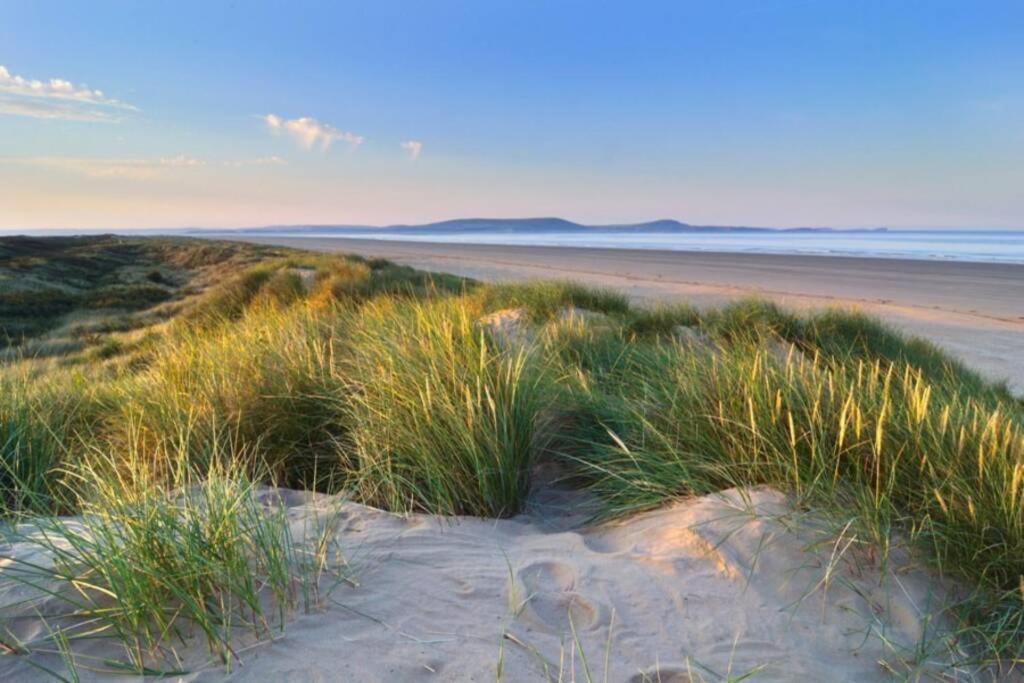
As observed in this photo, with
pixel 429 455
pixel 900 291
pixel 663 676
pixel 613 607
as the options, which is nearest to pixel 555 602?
pixel 613 607

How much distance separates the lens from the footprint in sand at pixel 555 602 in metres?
2.14

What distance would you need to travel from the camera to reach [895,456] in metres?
2.83

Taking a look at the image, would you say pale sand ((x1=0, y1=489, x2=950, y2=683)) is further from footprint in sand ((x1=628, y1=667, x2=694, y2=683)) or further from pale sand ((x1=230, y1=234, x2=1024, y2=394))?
A: pale sand ((x1=230, y1=234, x2=1024, y2=394))

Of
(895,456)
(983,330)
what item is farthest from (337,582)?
(983,330)

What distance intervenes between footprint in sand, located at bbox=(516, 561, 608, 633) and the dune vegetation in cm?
72

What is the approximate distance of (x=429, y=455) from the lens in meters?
3.24

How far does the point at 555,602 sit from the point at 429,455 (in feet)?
3.89

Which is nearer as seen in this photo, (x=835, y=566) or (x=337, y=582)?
(x=337, y=582)

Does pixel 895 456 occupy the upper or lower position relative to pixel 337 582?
upper

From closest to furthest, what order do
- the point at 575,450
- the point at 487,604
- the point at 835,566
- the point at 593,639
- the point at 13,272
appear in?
the point at 593,639 → the point at 487,604 → the point at 835,566 → the point at 575,450 → the point at 13,272

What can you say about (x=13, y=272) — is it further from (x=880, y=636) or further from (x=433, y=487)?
(x=880, y=636)

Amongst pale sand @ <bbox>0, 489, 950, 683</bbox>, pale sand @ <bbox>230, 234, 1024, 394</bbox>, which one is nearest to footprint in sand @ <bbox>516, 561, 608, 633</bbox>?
pale sand @ <bbox>0, 489, 950, 683</bbox>

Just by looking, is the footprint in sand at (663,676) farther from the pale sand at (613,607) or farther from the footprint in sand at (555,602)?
the footprint in sand at (555,602)

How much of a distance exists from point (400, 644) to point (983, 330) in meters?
13.9
